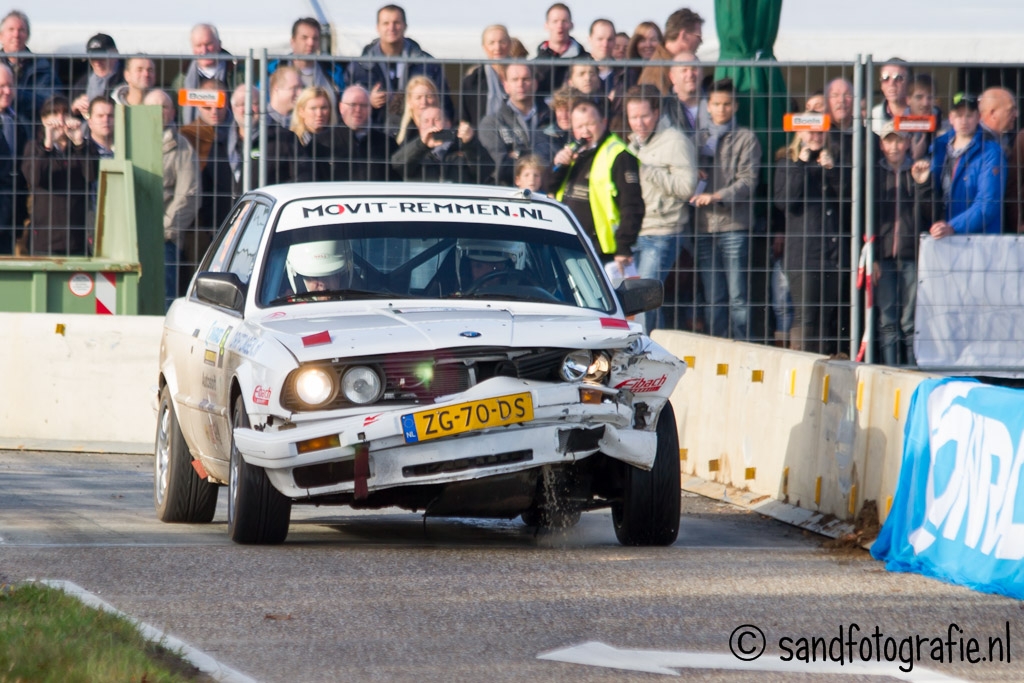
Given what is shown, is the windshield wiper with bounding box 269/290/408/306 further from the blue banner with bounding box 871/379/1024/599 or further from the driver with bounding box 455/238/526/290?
the blue banner with bounding box 871/379/1024/599

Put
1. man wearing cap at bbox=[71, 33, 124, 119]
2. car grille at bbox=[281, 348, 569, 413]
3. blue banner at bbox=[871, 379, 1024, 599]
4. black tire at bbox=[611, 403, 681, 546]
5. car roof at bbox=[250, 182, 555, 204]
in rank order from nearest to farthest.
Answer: blue banner at bbox=[871, 379, 1024, 599] → car grille at bbox=[281, 348, 569, 413] → black tire at bbox=[611, 403, 681, 546] → car roof at bbox=[250, 182, 555, 204] → man wearing cap at bbox=[71, 33, 124, 119]

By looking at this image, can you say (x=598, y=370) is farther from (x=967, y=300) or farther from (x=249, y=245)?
(x=967, y=300)

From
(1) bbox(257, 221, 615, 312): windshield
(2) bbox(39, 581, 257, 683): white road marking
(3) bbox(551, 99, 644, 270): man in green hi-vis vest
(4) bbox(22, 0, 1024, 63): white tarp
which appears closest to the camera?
(2) bbox(39, 581, 257, 683): white road marking

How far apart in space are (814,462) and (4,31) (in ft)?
29.6

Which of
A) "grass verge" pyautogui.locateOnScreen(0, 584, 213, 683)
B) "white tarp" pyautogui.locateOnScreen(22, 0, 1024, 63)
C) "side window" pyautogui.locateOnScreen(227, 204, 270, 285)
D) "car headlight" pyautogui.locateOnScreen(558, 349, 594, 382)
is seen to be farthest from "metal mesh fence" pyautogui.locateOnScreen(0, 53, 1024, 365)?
"grass verge" pyautogui.locateOnScreen(0, 584, 213, 683)

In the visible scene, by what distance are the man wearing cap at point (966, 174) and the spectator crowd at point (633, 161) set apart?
0.04ft

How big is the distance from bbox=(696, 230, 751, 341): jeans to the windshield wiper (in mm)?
6231

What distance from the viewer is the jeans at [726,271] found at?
1430 cm

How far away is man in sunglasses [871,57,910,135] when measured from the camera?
14.2 metres

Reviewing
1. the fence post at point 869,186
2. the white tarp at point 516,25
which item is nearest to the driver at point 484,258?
the fence post at point 869,186

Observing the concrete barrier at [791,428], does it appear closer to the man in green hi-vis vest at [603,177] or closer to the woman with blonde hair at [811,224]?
the man in green hi-vis vest at [603,177]

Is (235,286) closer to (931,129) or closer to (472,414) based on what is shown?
(472,414)

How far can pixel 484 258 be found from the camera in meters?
8.75

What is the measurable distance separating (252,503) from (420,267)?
1.50 meters
